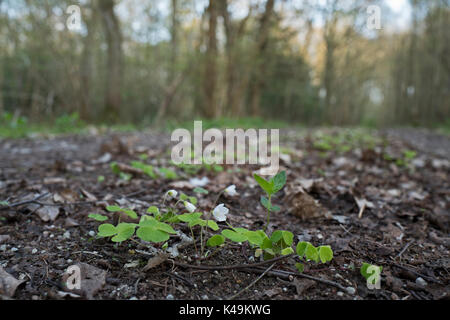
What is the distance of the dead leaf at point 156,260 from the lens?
4.42ft

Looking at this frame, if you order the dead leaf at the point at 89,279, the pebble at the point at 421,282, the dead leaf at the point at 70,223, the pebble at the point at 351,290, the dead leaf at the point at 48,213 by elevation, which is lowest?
the pebble at the point at 421,282

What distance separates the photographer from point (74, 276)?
126 cm

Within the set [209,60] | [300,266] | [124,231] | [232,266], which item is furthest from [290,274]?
[209,60]

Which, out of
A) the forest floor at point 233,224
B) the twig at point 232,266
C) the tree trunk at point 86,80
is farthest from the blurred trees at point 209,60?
the twig at point 232,266

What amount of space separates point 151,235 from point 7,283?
1.90ft

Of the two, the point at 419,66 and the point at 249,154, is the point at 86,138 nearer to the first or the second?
the point at 249,154

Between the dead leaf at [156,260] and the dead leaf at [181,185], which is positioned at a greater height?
the dead leaf at [181,185]

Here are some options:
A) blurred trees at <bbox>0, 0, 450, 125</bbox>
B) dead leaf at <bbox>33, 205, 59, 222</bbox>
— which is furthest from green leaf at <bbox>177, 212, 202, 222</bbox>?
blurred trees at <bbox>0, 0, 450, 125</bbox>

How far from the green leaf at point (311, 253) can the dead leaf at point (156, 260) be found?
64 centimetres

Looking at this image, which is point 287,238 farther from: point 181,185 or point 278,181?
point 181,185

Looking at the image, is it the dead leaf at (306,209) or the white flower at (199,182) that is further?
the white flower at (199,182)

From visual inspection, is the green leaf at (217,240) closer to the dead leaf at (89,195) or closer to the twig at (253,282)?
the twig at (253,282)

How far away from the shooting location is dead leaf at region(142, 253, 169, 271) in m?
1.35
